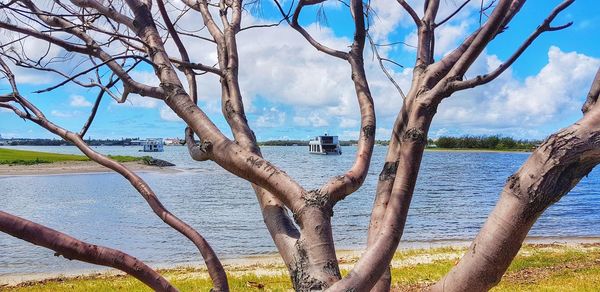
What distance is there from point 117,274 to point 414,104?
12.3m

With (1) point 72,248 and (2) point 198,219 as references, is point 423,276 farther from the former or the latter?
(2) point 198,219

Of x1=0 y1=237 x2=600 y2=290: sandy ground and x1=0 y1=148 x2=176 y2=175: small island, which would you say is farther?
x1=0 y1=148 x2=176 y2=175: small island

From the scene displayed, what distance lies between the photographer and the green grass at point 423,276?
29.0 ft

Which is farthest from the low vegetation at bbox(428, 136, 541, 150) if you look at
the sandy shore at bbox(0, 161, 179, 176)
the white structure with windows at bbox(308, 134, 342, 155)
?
the sandy shore at bbox(0, 161, 179, 176)

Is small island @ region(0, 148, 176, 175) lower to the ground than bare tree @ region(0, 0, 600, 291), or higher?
lower

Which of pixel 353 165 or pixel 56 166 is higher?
pixel 353 165

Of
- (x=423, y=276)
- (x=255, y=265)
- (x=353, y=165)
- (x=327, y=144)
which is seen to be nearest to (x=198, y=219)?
(x=255, y=265)

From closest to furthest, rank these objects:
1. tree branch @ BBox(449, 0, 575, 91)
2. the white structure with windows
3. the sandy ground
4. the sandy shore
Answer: tree branch @ BBox(449, 0, 575, 91) < the sandy ground < the sandy shore < the white structure with windows

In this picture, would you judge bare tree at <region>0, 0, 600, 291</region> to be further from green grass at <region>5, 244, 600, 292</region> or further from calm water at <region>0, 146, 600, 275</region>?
calm water at <region>0, 146, 600, 275</region>

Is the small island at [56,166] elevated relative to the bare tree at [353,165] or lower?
lower

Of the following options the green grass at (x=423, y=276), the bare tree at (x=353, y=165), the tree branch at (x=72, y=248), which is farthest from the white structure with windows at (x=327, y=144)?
the tree branch at (x=72, y=248)

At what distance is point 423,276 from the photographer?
9906 mm

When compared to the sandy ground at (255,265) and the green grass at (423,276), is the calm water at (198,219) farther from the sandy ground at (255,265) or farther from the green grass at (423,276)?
the green grass at (423,276)

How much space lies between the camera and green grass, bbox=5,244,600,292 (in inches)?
348
